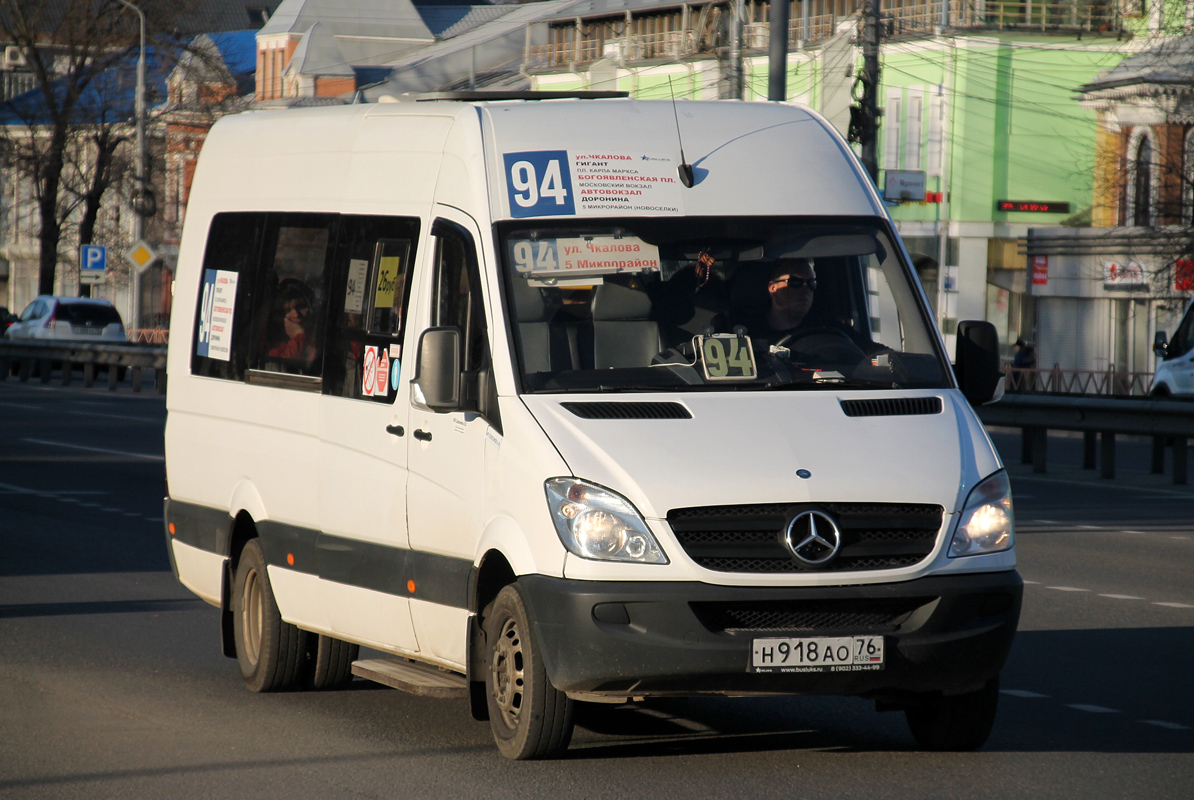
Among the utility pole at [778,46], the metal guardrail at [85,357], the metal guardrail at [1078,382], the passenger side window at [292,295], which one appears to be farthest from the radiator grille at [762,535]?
the metal guardrail at [1078,382]

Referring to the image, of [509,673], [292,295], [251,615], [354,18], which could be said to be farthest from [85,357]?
[354,18]

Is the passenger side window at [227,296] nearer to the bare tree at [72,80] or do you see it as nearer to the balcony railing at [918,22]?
the balcony railing at [918,22]

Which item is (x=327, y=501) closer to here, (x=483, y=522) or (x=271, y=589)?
(x=271, y=589)

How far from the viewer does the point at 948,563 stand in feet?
21.5

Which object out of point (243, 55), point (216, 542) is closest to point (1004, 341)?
point (216, 542)

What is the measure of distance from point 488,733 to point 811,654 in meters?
1.53

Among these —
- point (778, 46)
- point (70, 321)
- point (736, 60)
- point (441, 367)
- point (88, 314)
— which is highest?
point (736, 60)

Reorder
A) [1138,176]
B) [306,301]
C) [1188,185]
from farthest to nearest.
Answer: [1138,176] → [1188,185] → [306,301]

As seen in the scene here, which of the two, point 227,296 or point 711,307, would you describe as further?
point 227,296

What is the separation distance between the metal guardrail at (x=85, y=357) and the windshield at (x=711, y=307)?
3130 cm

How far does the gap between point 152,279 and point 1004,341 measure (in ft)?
160

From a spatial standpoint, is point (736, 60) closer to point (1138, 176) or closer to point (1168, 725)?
point (1138, 176)

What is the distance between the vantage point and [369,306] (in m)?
7.83

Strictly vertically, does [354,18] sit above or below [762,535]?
above
